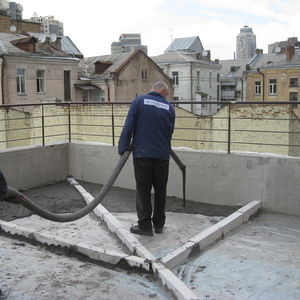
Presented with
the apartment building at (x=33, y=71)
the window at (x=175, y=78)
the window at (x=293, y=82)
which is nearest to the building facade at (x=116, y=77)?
the apartment building at (x=33, y=71)

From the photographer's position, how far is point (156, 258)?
4.39m

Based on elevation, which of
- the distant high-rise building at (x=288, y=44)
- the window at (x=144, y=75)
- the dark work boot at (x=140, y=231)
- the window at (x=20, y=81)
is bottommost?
the dark work boot at (x=140, y=231)

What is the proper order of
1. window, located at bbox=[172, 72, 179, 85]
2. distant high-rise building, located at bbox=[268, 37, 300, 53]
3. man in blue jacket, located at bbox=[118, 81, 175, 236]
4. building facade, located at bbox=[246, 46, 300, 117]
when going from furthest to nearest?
distant high-rise building, located at bbox=[268, 37, 300, 53] → window, located at bbox=[172, 72, 179, 85] → building facade, located at bbox=[246, 46, 300, 117] → man in blue jacket, located at bbox=[118, 81, 175, 236]

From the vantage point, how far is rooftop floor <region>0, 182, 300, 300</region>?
375cm

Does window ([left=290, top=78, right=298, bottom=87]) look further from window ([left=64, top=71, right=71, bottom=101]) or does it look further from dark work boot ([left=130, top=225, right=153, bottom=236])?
dark work boot ([left=130, top=225, right=153, bottom=236])

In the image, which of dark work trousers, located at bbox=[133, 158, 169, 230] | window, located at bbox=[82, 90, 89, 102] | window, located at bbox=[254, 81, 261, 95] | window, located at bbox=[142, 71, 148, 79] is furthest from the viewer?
window, located at bbox=[254, 81, 261, 95]

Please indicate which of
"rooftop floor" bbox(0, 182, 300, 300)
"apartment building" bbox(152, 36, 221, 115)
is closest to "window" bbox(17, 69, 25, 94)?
"apartment building" bbox(152, 36, 221, 115)

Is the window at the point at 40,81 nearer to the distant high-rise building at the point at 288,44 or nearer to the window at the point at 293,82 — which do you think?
the window at the point at 293,82

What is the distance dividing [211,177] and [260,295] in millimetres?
3105

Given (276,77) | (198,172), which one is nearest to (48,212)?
(198,172)

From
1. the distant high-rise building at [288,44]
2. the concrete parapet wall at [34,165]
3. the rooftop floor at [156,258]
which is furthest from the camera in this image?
the distant high-rise building at [288,44]

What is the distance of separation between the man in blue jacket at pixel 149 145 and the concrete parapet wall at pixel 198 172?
168cm

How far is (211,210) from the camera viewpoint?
6348 mm

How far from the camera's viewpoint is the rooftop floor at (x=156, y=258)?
375cm
